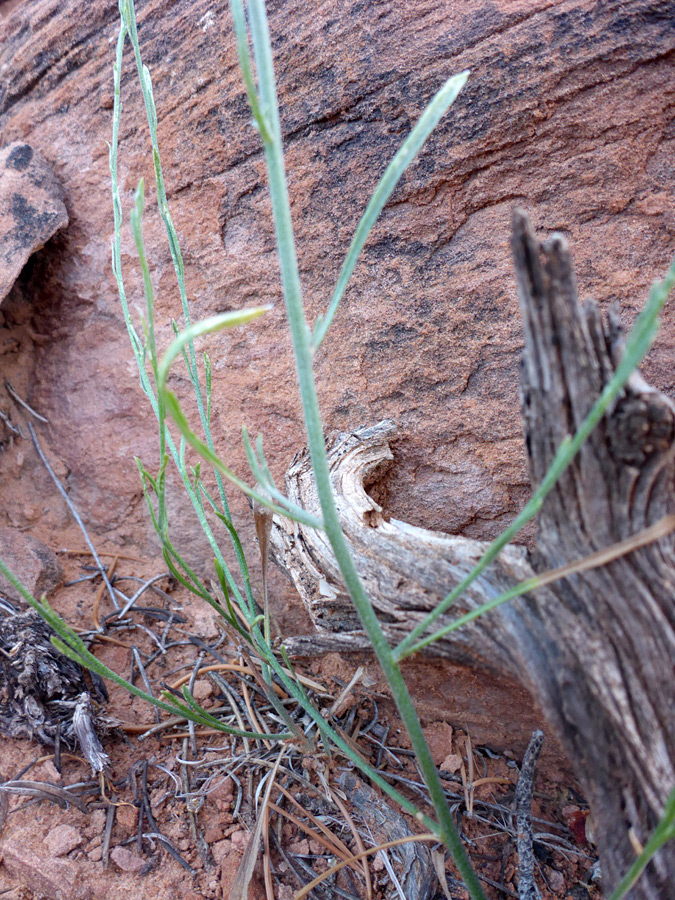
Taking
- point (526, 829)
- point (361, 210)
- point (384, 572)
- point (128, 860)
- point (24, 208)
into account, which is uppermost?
point (24, 208)

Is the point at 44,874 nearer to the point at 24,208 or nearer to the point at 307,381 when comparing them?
the point at 307,381

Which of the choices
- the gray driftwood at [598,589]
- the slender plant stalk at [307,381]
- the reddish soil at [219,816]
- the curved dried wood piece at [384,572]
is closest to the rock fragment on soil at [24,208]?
the curved dried wood piece at [384,572]

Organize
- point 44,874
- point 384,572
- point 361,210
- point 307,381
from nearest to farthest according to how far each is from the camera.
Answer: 1. point 307,381
2. point 384,572
3. point 44,874
4. point 361,210

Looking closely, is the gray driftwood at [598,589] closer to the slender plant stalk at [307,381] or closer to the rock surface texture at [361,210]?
the slender plant stalk at [307,381]

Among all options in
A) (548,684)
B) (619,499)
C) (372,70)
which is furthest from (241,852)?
(372,70)

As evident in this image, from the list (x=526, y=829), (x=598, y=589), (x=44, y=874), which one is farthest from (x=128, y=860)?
(x=598, y=589)
